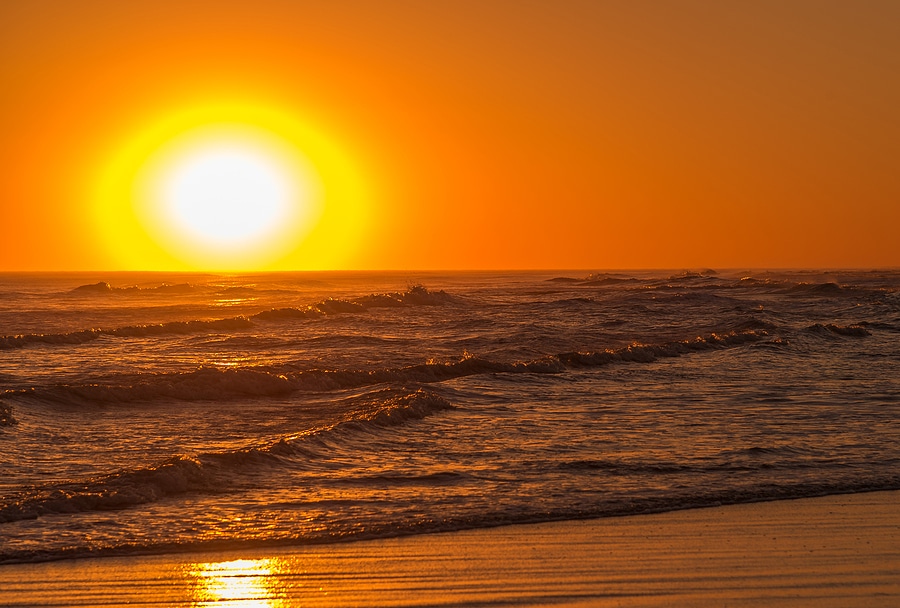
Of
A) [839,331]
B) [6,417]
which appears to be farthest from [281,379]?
[839,331]

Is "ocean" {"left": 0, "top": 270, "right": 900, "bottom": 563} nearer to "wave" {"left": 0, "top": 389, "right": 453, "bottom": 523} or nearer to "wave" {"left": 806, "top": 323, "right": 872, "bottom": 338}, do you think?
"wave" {"left": 0, "top": 389, "right": 453, "bottom": 523}

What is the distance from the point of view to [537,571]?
8039 mm

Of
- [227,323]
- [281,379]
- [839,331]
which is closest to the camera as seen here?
[281,379]

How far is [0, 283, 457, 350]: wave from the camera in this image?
3422cm

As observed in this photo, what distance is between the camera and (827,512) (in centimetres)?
1001

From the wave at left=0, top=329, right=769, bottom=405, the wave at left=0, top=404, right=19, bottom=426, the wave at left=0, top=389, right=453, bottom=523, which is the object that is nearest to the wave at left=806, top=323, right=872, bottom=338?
the wave at left=0, top=329, right=769, bottom=405

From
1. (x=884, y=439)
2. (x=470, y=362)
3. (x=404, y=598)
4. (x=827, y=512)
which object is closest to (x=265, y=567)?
(x=404, y=598)

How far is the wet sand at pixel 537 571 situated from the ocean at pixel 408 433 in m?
0.49

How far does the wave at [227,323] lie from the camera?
34219mm

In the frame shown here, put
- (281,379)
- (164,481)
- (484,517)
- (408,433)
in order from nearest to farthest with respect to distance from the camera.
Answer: (484,517), (164,481), (408,433), (281,379)

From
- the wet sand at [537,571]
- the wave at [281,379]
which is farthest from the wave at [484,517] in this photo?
the wave at [281,379]

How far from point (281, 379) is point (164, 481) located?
11054 mm

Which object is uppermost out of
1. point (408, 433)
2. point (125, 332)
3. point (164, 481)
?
point (164, 481)

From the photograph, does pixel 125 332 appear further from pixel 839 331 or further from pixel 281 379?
pixel 839 331
